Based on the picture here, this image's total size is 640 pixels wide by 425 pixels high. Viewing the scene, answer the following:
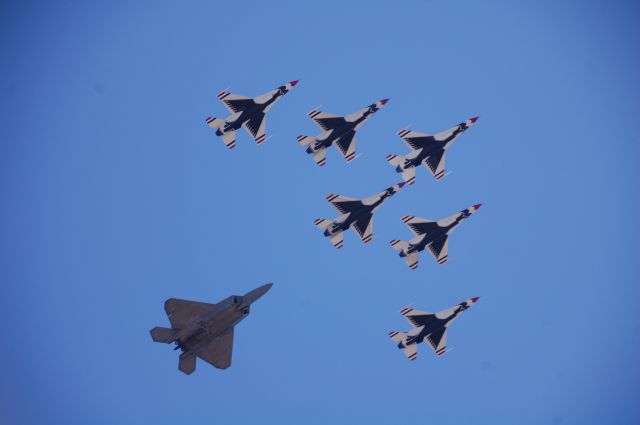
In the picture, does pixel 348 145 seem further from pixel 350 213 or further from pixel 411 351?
pixel 411 351

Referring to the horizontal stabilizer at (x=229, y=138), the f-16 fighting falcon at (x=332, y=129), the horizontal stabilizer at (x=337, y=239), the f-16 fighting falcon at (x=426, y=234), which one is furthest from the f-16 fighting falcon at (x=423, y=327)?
the horizontal stabilizer at (x=229, y=138)

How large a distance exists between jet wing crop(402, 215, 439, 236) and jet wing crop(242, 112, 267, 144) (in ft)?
40.3

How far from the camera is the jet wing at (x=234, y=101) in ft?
237

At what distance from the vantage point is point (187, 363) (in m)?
65.7

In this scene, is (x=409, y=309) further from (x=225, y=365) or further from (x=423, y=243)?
(x=225, y=365)

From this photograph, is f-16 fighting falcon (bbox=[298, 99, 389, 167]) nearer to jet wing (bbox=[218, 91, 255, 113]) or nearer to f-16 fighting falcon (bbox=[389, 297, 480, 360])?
jet wing (bbox=[218, 91, 255, 113])

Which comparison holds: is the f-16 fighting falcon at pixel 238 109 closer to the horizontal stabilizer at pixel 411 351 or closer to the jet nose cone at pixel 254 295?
the jet nose cone at pixel 254 295

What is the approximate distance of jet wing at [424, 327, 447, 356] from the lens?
239ft

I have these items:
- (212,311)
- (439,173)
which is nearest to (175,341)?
(212,311)

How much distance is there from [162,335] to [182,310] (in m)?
2.24

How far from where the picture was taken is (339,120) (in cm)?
7244

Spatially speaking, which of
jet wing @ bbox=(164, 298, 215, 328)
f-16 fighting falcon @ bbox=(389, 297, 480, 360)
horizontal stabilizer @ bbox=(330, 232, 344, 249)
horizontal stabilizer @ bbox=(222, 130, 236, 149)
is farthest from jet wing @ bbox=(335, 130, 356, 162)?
jet wing @ bbox=(164, 298, 215, 328)

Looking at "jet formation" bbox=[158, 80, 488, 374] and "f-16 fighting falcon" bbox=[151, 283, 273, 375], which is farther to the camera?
"jet formation" bbox=[158, 80, 488, 374]

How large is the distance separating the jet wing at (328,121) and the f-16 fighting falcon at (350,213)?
5037 millimetres
